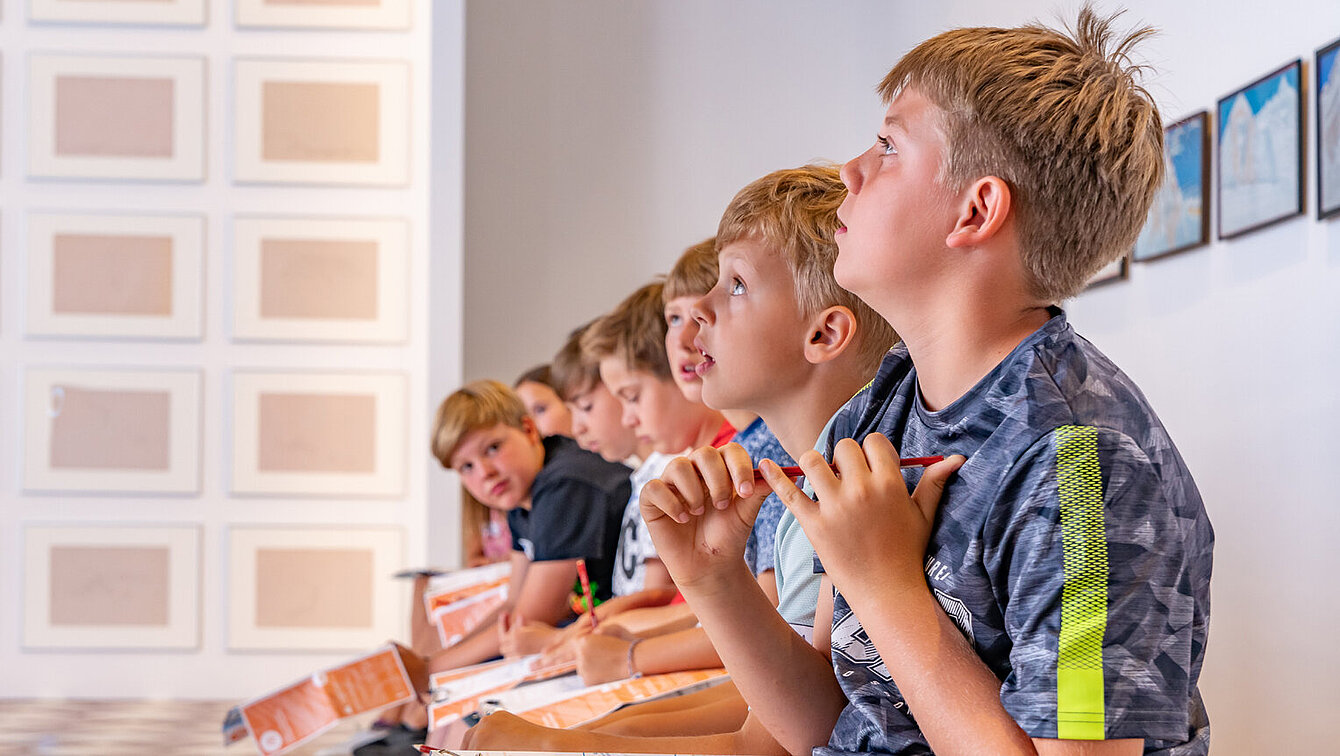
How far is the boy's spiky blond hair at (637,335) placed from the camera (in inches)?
70.5

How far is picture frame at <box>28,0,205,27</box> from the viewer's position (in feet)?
12.3

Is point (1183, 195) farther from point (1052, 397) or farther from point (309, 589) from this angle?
point (309, 589)

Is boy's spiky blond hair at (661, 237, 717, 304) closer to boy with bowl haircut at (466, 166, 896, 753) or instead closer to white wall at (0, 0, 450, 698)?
boy with bowl haircut at (466, 166, 896, 753)

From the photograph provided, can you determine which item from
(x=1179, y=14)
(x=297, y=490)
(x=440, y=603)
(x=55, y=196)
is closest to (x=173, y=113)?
(x=55, y=196)

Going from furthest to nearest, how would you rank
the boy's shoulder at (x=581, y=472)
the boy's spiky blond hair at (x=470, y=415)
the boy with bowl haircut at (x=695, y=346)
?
1. the boy's spiky blond hair at (x=470, y=415)
2. the boy's shoulder at (x=581, y=472)
3. the boy with bowl haircut at (x=695, y=346)

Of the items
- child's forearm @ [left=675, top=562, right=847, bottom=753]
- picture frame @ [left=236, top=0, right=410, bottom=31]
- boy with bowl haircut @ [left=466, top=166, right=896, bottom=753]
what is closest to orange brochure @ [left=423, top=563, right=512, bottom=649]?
boy with bowl haircut @ [left=466, top=166, right=896, bottom=753]

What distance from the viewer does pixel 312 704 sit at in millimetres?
1823

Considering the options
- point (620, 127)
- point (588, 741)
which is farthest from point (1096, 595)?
point (620, 127)

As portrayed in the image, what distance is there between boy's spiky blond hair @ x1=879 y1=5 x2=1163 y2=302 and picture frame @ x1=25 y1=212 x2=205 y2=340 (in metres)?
3.44

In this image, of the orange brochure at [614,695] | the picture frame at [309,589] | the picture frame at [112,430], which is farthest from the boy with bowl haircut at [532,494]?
the picture frame at [112,430]

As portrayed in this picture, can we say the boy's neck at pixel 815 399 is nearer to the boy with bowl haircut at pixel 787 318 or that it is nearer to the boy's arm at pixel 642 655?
the boy with bowl haircut at pixel 787 318

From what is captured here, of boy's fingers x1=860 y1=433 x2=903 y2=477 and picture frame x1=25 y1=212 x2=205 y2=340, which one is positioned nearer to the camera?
boy's fingers x1=860 y1=433 x2=903 y2=477

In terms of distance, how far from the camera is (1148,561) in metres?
0.62

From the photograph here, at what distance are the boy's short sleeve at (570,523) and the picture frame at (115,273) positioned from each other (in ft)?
6.98
